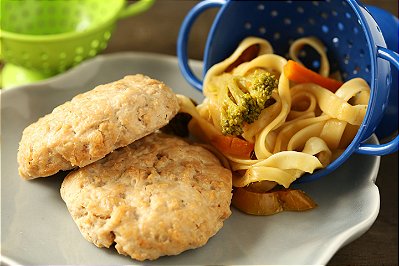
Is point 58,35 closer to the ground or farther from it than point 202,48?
farther from it

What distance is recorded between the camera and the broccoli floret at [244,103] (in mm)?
3352

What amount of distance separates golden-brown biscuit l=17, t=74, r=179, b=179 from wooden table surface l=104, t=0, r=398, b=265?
1.36 meters

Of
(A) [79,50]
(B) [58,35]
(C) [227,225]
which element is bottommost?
(C) [227,225]

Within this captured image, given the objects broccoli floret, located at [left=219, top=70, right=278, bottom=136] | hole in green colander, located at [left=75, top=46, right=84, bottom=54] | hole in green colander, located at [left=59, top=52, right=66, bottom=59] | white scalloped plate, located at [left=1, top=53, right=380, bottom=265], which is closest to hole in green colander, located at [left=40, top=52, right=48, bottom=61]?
hole in green colander, located at [left=59, top=52, right=66, bottom=59]

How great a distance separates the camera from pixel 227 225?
10.8 ft

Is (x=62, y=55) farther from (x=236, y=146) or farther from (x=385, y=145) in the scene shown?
(x=385, y=145)

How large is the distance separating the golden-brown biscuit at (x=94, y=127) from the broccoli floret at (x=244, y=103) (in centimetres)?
30

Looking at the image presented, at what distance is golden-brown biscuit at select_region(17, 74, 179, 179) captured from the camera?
3062 mm

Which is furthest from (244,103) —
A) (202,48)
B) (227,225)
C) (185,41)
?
(202,48)

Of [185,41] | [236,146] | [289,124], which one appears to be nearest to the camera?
[236,146]

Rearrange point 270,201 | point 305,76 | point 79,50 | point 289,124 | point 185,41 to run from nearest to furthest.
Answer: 1. point 270,201
2. point 289,124
3. point 305,76
4. point 185,41
5. point 79,50

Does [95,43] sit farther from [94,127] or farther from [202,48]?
[94,127]

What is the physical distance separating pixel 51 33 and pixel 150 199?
2485 millimetres

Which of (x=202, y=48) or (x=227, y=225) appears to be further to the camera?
(x=202, y=48)
